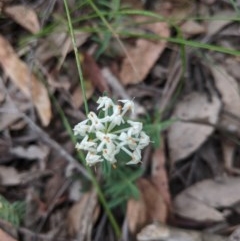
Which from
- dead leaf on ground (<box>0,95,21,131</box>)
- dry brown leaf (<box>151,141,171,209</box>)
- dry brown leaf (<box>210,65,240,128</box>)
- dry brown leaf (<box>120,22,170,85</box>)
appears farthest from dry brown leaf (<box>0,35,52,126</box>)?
dry brown leaf (<box>210,65,240,128</box>)

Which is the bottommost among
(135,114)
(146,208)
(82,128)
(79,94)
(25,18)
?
(146,208)

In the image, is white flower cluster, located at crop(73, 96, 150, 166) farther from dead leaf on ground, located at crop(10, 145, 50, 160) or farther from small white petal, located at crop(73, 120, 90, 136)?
dead leaf on ground, located at crop(10, 145, 50, 160)

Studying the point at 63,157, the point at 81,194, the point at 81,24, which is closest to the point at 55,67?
the point at 81,24

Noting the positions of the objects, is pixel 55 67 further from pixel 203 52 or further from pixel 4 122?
pixel 203 52

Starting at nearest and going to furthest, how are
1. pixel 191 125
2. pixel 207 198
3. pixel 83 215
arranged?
pixel 83 215 → pixel 207 198 → pixel 191 125

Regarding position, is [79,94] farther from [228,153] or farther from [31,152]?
[228,153]

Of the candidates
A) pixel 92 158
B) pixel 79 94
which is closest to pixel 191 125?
pixel 79 94

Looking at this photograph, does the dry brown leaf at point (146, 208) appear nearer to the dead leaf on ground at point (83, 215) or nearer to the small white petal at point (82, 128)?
the dead leaf on ground at point (83, 215)
